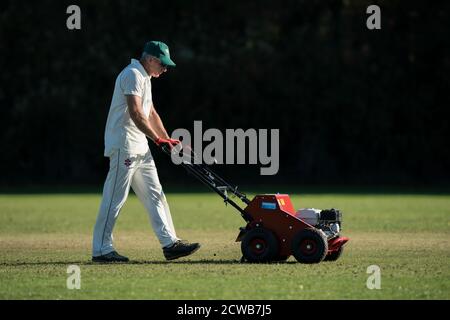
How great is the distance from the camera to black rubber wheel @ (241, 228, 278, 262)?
39.2 ft

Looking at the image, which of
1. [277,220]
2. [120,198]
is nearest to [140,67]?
[120,198]

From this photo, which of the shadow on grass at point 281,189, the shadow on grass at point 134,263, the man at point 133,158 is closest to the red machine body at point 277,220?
the shadow on grass at point 134,263

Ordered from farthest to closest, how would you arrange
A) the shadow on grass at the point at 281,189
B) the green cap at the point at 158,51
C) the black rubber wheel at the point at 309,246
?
1. the shadow on grass at the point at 281,189
2. the green cap at the point at 158,51
3. the black rubber wheel at the point at 309,246

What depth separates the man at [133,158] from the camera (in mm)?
12250

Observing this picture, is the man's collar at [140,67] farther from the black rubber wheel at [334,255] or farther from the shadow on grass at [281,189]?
the shadow on grass at [281,189]

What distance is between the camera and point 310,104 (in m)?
37.9

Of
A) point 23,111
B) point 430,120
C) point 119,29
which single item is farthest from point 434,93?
point 23,111

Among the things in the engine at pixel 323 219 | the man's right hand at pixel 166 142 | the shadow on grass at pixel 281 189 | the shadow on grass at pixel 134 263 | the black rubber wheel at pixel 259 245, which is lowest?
the shadow on grass at pixel 281 189

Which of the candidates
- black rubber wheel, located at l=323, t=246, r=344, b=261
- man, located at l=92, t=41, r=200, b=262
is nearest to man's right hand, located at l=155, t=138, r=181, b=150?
man, located at l=92, t=41, r=200, b=262

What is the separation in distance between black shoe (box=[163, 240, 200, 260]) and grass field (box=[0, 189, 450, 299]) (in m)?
0.16

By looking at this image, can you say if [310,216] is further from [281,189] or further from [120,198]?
[281,189]

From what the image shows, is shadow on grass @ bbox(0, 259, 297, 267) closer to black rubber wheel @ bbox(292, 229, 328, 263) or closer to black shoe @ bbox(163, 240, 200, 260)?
black shoe @ bbox(163, 240, 200, 260)

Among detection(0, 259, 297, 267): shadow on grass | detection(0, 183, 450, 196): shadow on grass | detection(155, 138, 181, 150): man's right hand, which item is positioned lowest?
detection(0, 183, 450, 196): shadow on grass
